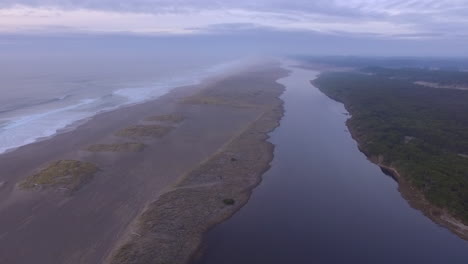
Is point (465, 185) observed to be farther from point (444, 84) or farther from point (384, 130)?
point (444, 84)

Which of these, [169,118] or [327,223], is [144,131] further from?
[327,223]

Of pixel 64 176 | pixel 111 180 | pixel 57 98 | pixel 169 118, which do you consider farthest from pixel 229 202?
pixel 57 98

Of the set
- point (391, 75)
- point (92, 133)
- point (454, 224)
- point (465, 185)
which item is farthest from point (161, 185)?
point (391, 75)

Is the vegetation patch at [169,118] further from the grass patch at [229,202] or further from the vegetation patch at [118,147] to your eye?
the grass patch at [229,202]

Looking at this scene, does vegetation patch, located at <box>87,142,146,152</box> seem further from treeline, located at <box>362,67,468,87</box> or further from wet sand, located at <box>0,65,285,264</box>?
treeline, located at <box>362,67,468,87</box>

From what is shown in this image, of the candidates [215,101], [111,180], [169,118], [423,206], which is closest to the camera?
[423,206]

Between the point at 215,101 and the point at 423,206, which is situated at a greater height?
the point at 423,206

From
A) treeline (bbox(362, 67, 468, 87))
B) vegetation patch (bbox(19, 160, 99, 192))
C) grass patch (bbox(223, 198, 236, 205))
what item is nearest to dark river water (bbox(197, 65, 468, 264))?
grass patch (bbox(223, 198, 236, 205))

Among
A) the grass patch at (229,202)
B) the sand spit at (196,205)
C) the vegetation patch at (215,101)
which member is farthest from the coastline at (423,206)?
the vegetation patch at (215,101)
